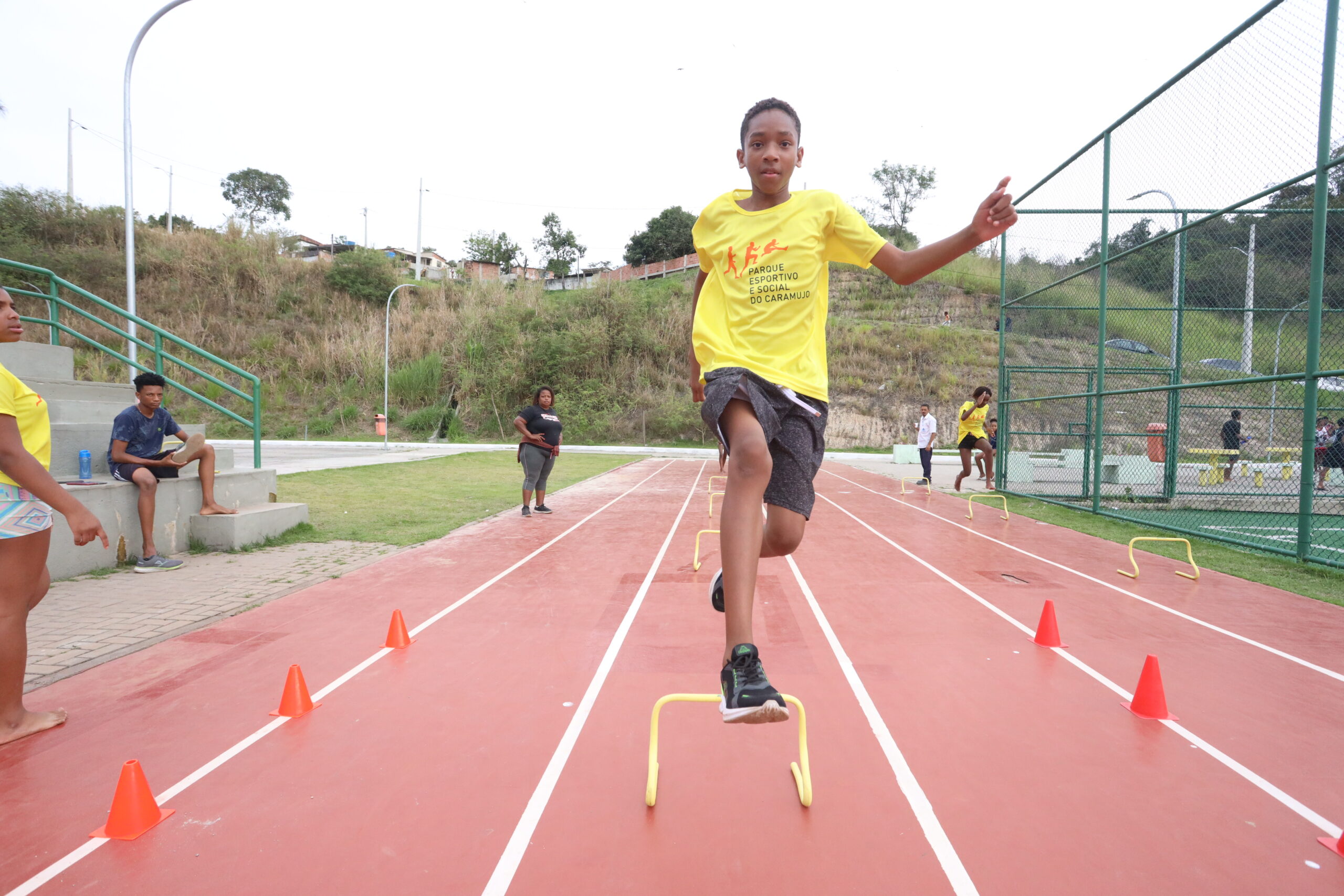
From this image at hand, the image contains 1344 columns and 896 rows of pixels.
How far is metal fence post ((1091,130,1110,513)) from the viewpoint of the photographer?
10.3 metres

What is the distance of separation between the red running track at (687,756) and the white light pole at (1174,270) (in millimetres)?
6403

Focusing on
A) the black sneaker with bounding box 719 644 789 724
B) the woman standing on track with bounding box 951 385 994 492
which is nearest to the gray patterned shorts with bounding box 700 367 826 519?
the black sneaker with bounding box 719 644 789 724

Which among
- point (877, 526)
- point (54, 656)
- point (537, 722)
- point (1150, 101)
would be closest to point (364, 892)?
point (537, 722)

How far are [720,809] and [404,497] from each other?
10.1 m

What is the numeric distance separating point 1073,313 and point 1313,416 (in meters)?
6.07

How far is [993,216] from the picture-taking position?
7.22 ft

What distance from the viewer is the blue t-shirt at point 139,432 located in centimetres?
605

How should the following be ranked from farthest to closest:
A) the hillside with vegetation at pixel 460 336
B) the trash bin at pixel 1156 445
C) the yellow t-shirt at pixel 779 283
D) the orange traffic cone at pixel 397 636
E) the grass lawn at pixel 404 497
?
the hillside with vegetation at pixel 460 336, the trash bin at pixel 1156 445, the grass lawn at pixel 404 497, the orange traffic cone at pixel 397 636, the yellow t-shirt at pixel 779 283

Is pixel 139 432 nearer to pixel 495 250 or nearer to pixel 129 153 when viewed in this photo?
pixel 129 153

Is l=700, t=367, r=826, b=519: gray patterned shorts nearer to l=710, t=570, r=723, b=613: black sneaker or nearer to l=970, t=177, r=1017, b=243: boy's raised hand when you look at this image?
l=710, t=570, r=723, b=613: black sneaker

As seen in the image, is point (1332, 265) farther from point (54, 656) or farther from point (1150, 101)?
point (54, 656)

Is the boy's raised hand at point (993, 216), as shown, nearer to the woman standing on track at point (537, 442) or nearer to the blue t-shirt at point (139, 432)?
the blue t-shirt at point (139, 432)

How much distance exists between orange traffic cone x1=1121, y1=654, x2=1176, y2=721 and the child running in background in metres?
1.99

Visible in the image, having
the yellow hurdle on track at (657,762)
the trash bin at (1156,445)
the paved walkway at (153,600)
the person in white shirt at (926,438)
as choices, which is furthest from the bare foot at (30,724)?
the trash bin at (1156,445)
